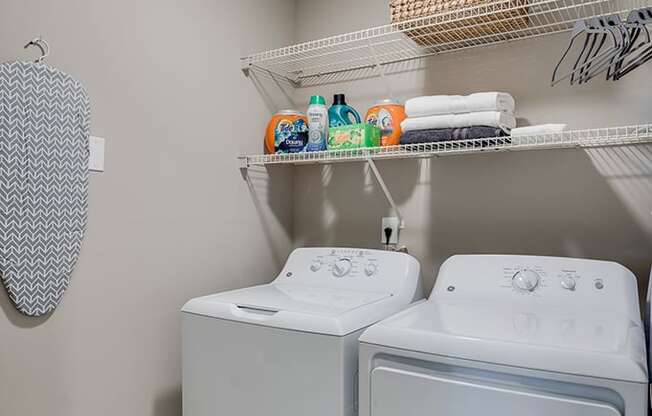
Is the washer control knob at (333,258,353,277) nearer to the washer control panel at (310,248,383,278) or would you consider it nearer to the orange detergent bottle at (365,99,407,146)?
the washer control panel at (310,248,383,278)

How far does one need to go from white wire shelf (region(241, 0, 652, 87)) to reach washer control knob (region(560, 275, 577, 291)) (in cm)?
81

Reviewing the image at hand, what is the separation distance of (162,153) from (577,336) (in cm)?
141

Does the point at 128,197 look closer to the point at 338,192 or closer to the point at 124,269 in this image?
the point at 124,269

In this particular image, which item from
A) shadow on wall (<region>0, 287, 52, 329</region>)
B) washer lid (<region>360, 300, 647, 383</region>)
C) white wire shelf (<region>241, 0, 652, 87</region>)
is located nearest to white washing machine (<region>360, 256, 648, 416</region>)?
washer lid (<region>360, 300, 647, 383</region>)

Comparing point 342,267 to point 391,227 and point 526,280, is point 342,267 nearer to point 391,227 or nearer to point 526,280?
point 391,227

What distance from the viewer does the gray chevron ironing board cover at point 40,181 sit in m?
1.38

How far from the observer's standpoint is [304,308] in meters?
1.48

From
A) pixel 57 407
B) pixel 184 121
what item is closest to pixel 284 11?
pixel 184 121

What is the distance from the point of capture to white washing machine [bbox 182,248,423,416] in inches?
52.9

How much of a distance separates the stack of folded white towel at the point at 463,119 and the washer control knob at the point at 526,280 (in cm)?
44

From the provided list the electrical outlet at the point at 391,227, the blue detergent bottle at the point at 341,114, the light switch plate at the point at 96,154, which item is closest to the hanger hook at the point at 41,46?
the light switch plate at the point at 96,154

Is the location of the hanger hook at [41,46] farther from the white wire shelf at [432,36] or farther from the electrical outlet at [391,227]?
the electrical outlet at [391,227]

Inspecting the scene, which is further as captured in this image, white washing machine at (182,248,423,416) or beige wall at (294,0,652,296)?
beige wall at (294,0,652,296)

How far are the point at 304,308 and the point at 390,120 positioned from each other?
0.83m
